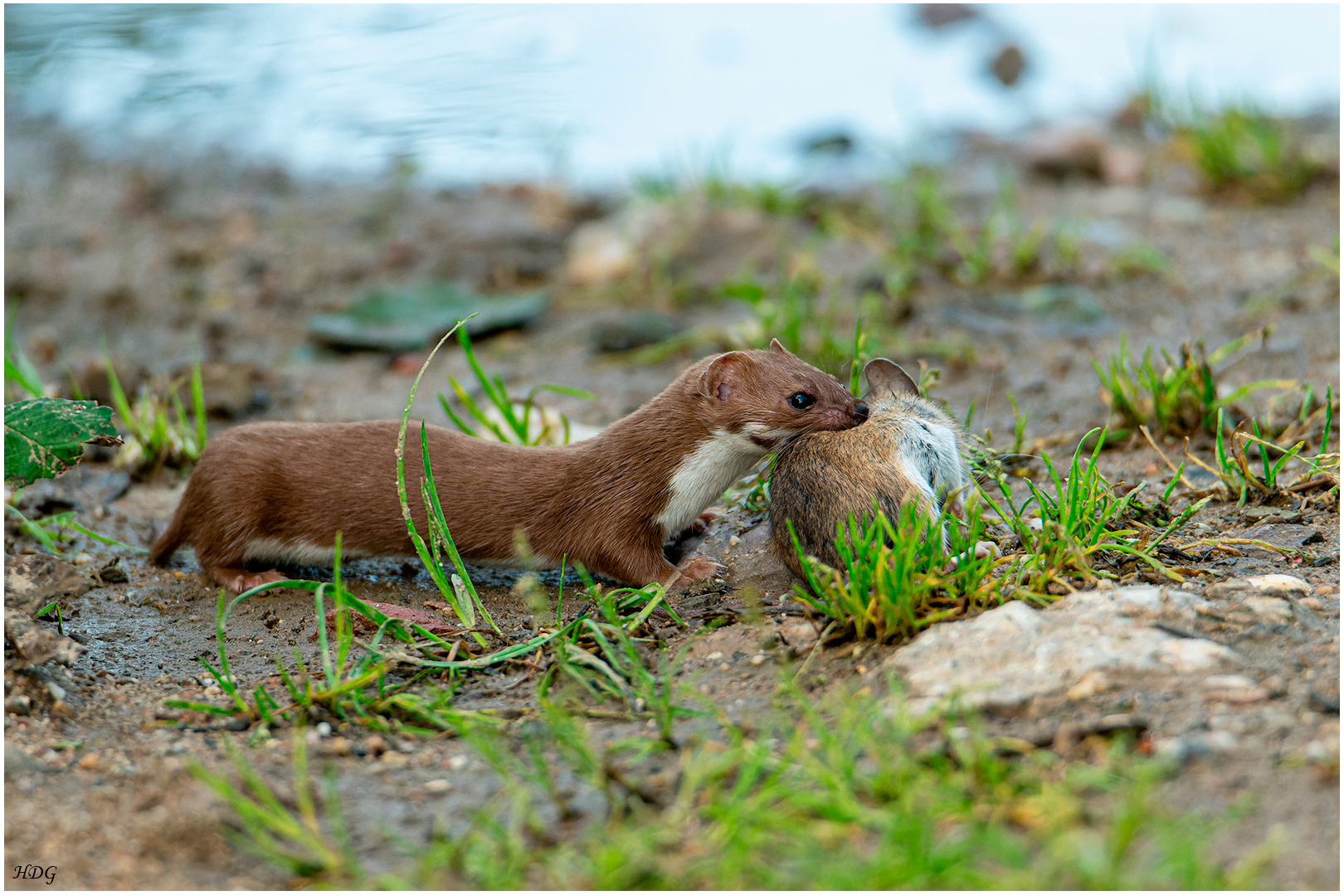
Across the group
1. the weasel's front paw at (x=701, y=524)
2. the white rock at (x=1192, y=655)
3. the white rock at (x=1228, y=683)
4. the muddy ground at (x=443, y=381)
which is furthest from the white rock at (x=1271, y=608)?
the weasel's front paw at (x=701, y=524)

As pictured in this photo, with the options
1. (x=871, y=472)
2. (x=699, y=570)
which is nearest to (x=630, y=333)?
(x=699, y=570)

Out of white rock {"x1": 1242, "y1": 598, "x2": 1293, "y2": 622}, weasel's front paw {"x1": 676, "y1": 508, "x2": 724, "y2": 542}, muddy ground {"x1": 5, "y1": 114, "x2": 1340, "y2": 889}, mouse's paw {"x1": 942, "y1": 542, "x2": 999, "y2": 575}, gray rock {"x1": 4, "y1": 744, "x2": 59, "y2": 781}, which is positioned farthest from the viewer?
weasel's front paw {"x1": 676, "y1": 508, "x2": 724, "y2": 542}

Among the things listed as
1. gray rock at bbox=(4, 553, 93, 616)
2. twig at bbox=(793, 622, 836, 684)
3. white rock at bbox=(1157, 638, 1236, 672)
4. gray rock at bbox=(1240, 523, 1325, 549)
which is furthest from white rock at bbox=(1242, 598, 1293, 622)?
gray rock at bbox=(4, 553, 93, 616)

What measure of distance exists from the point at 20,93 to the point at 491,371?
21.2 feet

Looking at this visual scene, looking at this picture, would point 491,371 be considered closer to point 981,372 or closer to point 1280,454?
point 981,372

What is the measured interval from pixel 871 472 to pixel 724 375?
2.64 feet

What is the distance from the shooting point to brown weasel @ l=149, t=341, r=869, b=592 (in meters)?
4.07

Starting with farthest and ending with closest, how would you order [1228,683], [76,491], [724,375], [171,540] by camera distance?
1. [76,491]
2. [171,540]
3. [724,375]
4. [1228,683]

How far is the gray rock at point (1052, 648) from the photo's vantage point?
2828 millimetres

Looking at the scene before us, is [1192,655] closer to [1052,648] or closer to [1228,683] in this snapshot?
[1228,683]

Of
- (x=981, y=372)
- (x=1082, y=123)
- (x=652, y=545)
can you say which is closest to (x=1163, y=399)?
(x=981, y=372)

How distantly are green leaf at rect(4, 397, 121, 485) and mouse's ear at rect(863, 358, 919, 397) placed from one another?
8.57 ft

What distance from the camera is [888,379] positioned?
13.7 ft

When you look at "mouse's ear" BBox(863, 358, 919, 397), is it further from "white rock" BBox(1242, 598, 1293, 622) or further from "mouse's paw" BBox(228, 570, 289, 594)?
"mouse's paw" BBox(228, 570, 289, 594)
